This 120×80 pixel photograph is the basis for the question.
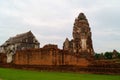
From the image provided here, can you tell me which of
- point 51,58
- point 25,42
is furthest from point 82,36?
point 25,42

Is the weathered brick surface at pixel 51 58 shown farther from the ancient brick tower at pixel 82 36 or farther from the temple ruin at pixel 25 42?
the temple ruin at pixel 25 42

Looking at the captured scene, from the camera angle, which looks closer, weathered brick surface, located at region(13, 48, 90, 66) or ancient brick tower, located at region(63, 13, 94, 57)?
weathered brick surface, located at region(13, 48, 90, 66)

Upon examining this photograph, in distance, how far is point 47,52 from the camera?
27594mm

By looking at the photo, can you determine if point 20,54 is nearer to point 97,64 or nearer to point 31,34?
point 97,64

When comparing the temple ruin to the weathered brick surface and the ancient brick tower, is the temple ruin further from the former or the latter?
the weathered brick surface

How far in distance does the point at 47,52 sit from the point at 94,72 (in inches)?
246

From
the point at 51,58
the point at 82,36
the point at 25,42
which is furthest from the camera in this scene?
the point at 25,42

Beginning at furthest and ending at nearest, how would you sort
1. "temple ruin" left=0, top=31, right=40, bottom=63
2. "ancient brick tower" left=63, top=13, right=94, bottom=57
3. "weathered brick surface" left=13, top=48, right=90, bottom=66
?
"temple ruin" left=0, top=31, right=40, bottom=63 < "ancient brick tower" left=63, top=13, right=94, bottom=57 < "weathered brick surface" left=13, top=48, right=90, bottom=66

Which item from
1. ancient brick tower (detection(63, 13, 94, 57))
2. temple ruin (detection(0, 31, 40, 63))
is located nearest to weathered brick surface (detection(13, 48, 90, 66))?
ancient brick tower (detection(63, 13, 94, 57))

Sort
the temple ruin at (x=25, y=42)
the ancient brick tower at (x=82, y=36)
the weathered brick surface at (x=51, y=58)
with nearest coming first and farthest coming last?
the weathered brick surface at (x=51, y=58) → the ancient brick tower at (x=82, y=36) → the temple ruin at (x=25, y=42)

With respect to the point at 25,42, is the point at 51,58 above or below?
below

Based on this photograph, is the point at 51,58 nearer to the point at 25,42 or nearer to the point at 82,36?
the point at 82,36

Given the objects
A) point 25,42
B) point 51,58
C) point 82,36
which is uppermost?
point 25,42

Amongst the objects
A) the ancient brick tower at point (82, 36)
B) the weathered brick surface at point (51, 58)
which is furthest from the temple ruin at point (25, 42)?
the weathered brick surface at point (51, 58)
